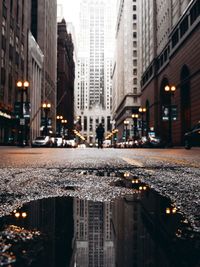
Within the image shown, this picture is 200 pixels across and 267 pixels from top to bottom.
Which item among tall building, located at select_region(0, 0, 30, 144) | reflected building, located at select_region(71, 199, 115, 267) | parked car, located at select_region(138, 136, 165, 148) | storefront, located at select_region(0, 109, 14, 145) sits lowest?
reflected building, located at select_region(71, 199, 115, 267)

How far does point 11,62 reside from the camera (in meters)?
50.5

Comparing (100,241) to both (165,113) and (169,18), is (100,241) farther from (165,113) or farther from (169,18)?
(169,18)

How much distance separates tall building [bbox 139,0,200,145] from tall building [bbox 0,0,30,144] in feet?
67.6

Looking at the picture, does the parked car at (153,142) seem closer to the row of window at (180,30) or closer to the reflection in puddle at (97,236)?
the row of window at (180,30)

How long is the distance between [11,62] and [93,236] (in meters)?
51.7

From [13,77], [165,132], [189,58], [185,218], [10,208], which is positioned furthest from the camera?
[165,132]

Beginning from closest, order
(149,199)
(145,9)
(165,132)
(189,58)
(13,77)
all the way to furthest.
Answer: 1. (149,199)
2. (189,58)
3. (13,77)
4. (165,132)
5. (145,9)

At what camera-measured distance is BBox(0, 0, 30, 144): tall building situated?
1790 inches

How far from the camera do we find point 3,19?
153 feet

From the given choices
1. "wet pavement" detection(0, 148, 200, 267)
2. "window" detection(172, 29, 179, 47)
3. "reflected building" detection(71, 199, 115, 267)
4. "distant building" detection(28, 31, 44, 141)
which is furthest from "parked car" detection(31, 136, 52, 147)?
"reflected building" detection(71, 199, 115, 267)

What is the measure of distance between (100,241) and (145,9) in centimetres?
8635

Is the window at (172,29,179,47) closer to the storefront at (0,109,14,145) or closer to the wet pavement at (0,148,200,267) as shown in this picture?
the storefront at (0,109,14,145)

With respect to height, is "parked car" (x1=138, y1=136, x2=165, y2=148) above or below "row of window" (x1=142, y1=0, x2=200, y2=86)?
below

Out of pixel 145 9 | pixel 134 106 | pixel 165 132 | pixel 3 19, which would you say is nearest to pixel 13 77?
pixel 3 19
